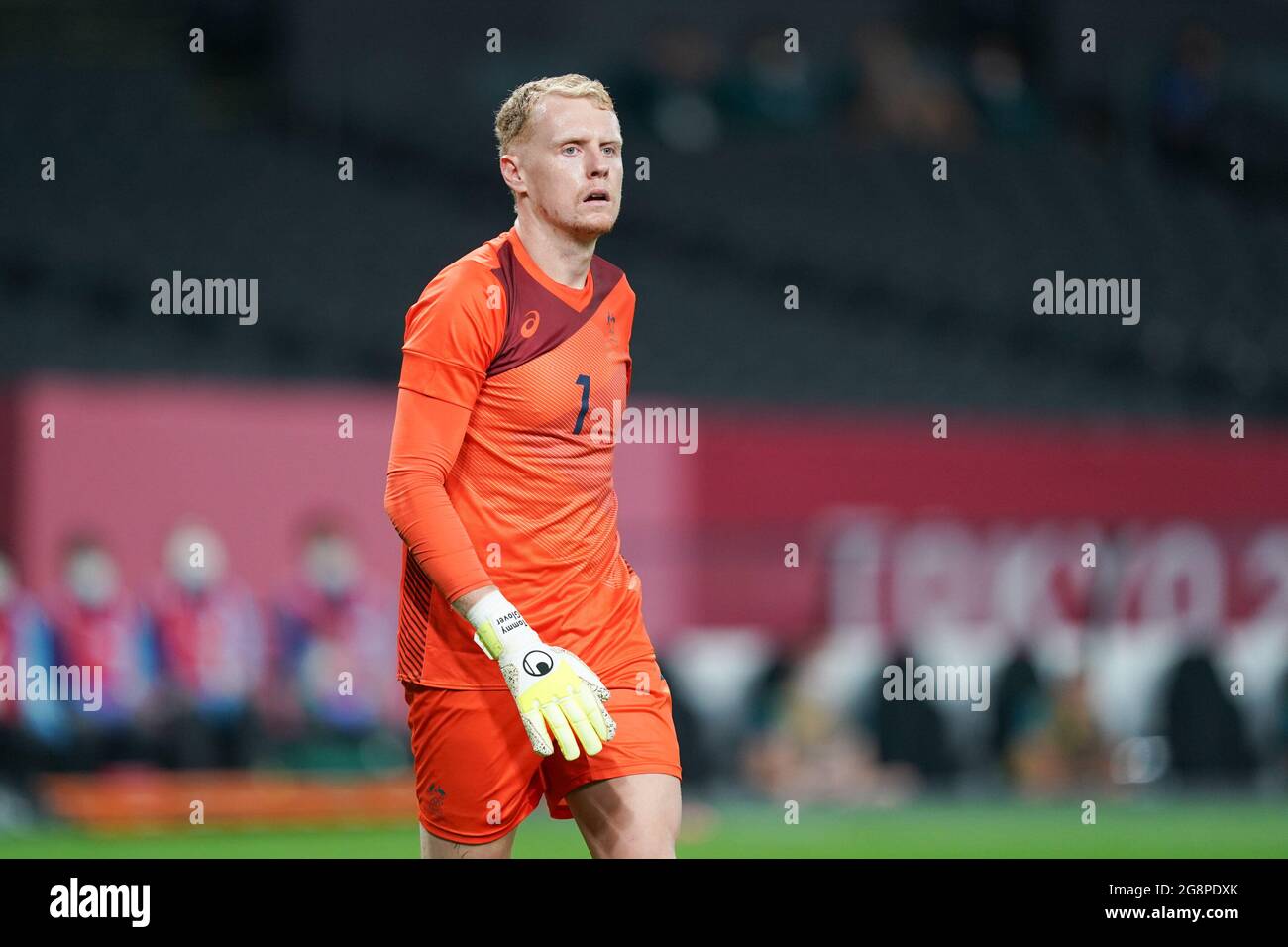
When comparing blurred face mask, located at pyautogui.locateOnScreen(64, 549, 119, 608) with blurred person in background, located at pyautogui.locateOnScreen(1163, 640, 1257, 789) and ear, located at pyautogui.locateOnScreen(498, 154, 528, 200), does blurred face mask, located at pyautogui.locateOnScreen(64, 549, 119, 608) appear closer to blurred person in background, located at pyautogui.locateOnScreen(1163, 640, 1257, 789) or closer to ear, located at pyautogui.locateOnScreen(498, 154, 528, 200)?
blurred person in background, located at pyautogui.locateOnScreen(1163, 640, 1257, 789)

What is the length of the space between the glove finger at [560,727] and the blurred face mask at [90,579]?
27.3 ft

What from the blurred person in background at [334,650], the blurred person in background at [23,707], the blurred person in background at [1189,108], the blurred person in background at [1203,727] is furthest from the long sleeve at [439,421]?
the blurred person in background at [1189,108]

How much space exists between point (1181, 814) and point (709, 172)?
7380 millimetres

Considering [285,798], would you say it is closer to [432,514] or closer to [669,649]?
[669,649]

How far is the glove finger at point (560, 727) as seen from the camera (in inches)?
186

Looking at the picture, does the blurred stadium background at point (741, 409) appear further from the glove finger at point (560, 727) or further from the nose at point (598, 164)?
the nose at point (598, 164)

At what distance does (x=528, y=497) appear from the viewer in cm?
515

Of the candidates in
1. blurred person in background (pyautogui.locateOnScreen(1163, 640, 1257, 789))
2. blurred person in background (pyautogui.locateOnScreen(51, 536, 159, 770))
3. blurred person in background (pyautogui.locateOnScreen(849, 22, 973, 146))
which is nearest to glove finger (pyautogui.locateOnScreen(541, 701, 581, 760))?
blurred person in background (pyautogui.locateOnScreen(51, 536, 159, 770))

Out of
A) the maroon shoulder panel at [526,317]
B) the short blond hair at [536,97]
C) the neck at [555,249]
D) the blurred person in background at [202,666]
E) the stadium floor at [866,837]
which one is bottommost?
the stadium floor at [866,837]

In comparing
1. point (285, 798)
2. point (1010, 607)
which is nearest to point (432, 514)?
point (285, 798)

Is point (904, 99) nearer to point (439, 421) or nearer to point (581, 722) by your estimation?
point (439, 421)

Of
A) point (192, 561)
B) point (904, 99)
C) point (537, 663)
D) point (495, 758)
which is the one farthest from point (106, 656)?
point (904, 99)

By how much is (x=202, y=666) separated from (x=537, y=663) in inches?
329
